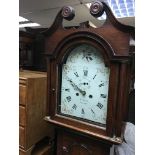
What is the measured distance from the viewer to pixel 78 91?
859 mm

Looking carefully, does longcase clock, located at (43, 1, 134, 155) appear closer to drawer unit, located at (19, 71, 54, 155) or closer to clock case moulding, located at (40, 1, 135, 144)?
clock case moulding, located at (40, 1, 135, 144)

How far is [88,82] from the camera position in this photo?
822 mm

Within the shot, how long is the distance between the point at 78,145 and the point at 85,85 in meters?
0.33

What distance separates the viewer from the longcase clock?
28.2 inches

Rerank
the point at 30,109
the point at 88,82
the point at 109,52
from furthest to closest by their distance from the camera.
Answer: the point at 30,109 → the point at 88,82 → the point at 109,52

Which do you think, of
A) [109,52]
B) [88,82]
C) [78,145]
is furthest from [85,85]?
[78,145]

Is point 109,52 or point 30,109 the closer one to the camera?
point 109,52

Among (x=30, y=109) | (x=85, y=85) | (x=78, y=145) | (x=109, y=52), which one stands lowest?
(x=78, y=145)

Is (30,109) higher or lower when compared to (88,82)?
lower

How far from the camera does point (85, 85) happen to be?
0.83m

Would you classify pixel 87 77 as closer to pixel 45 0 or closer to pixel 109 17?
pixel 109 17

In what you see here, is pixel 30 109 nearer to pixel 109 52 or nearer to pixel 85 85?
pixel 85 85

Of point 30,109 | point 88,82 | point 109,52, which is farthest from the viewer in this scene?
point 30,109

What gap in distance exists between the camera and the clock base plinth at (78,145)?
826 mm
